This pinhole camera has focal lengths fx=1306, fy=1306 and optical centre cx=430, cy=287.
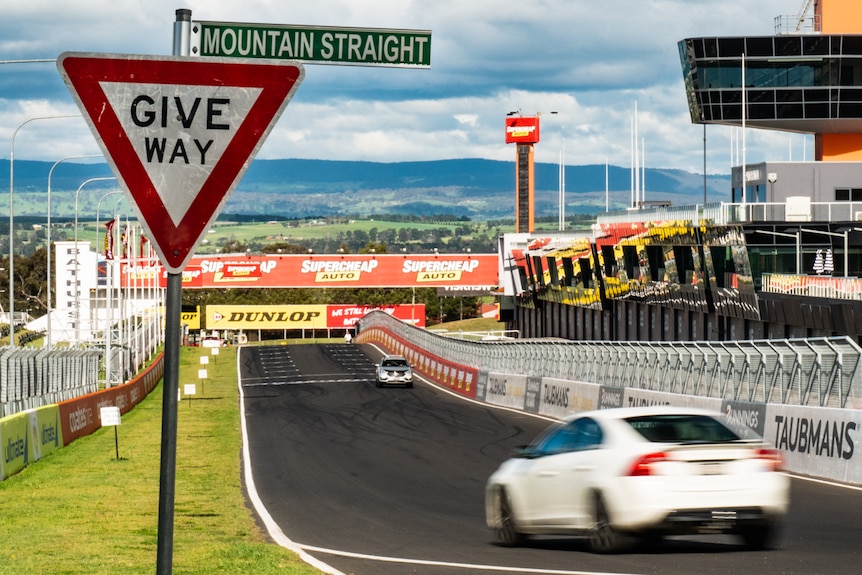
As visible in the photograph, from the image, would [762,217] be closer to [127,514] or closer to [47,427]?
[47,427]

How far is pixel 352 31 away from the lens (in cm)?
743

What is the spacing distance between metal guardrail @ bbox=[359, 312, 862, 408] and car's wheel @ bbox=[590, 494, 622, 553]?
36.5 feet

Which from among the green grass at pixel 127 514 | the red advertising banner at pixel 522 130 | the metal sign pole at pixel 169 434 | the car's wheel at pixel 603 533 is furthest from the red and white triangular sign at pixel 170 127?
the red advertising banner at pixel 522 130

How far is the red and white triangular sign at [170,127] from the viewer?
17.4ft

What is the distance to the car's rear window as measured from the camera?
A: 13398mm

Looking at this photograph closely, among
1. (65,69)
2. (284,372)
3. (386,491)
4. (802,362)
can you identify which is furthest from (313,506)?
(284,372)

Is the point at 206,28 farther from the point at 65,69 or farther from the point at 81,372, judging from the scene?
the point at 81,372

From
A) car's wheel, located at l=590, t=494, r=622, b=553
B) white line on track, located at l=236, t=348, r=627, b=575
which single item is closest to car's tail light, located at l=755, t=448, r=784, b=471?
car's wheel, located at l=590, t=494, r=622, b=553

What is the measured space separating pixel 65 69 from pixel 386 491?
19633mm

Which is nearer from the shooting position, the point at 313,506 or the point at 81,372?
the point at 313,506

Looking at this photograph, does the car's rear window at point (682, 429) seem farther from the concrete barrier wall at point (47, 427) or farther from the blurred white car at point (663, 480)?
the concrete barrier wall at point (47, 427)

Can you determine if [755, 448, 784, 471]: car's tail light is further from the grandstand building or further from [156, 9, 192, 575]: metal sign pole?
the grandstand building

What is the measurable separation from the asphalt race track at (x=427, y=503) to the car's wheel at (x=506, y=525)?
226mm

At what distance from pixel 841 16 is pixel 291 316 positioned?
3646 inches
